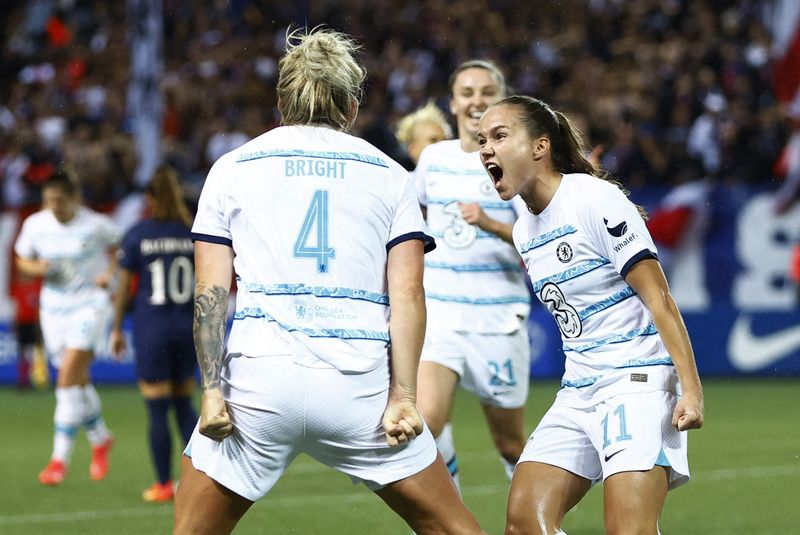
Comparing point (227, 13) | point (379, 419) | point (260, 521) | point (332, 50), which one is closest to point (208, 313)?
point (379, 419)

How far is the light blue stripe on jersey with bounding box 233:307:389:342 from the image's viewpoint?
4156mm

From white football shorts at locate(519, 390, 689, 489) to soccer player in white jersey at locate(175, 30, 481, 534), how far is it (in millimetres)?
815

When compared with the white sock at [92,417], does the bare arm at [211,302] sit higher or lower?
higher

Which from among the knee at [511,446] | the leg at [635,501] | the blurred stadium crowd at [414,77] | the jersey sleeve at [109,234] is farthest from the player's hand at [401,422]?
the blurred stadium crowd at [414,77]

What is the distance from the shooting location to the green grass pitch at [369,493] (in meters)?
8.15

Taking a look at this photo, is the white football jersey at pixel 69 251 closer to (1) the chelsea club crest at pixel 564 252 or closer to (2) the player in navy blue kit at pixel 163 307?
(2) the player in navy blue kit at pixel 163 307

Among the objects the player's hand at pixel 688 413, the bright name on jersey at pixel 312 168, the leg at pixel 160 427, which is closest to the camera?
the bright name on jersey at pixel 312 168

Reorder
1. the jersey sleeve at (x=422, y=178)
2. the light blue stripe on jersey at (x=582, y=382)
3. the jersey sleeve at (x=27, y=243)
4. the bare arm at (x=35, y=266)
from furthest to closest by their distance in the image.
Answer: the jersey sleeve at (x=27, y=243) < the bare arm at (x=35, y=266) < the jersey sleeve at (x=422, y=178) < the light blue stripe on jersey at (x=582, y=382)

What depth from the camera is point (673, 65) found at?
19031 mm

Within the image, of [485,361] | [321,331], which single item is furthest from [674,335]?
[485,361]

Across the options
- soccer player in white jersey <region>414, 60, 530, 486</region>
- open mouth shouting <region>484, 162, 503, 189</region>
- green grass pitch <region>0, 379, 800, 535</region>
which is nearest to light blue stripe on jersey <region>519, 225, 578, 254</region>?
open mouth shouting <region>484, 162, 503, 189</region>

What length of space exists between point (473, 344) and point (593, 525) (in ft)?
4.83

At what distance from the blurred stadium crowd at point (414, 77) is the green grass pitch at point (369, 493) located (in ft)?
16.4

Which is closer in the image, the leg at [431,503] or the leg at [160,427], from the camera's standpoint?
the leg at [431,503]
